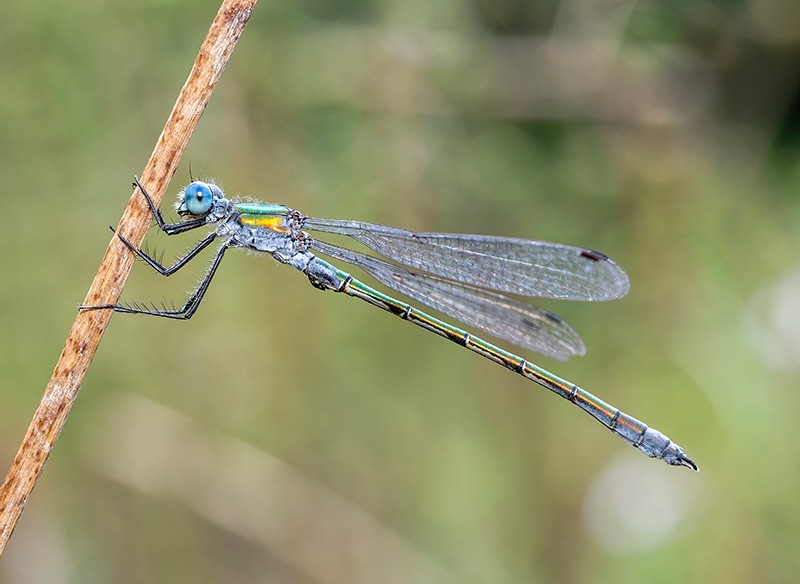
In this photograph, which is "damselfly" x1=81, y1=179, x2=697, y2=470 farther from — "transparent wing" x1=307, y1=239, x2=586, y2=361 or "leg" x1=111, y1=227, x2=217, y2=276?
"leg" x1=111, y1=227, x2=217, y2=276

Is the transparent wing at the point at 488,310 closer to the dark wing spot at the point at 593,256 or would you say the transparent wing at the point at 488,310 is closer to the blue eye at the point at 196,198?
the dark wing spot at the point at 593,256

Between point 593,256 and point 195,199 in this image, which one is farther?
point 593,256

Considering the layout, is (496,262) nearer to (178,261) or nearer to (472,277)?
(472,277)

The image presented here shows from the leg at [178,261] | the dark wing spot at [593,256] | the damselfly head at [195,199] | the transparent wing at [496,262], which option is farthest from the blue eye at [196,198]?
the dark wing spot at [593,256]

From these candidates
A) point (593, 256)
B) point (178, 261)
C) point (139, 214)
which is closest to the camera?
point (139, 214)

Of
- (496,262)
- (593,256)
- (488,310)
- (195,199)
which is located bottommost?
(195,199)

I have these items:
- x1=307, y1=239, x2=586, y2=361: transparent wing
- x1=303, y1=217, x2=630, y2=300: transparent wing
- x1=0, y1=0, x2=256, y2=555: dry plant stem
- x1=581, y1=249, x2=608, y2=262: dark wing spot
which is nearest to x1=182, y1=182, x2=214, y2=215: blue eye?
x1=303, y1=217, x2=630, y2=300: transparent wing

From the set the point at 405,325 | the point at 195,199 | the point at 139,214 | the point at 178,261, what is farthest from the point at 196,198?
the point at 405,325
